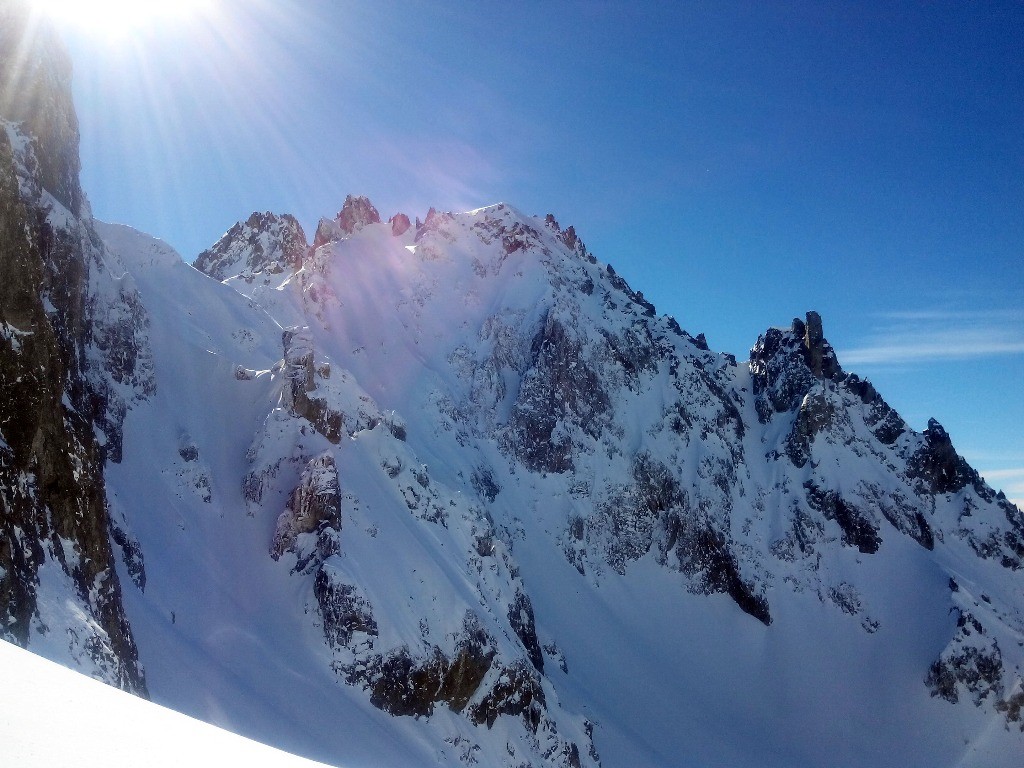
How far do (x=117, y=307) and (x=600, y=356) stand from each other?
55.5 metres

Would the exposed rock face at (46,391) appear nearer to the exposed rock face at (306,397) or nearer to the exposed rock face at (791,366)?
the exposed rock face at (306,397)

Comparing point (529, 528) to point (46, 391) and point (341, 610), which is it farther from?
point (46, 391)

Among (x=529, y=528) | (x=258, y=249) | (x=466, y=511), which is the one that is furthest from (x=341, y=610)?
(x=258, y=249)

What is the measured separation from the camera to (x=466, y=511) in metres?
52.0

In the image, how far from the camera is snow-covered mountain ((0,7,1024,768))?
1128 inches

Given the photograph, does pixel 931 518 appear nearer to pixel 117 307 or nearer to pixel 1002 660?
pixel 1002 660

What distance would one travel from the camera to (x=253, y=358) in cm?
5222

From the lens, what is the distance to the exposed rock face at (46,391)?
1950 centimetres

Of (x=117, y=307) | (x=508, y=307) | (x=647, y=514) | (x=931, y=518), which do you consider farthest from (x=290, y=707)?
(x=931, y=518)

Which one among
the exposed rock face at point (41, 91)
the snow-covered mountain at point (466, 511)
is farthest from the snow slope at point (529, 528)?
the exposed rock face at point (41, 91)

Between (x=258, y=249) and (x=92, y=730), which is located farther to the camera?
(x=258, y=249)

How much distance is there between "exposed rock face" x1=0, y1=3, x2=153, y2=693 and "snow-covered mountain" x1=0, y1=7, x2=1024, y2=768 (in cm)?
15

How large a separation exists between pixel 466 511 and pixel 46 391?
33207mm

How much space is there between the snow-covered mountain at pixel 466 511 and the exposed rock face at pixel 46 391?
5.8 inches
